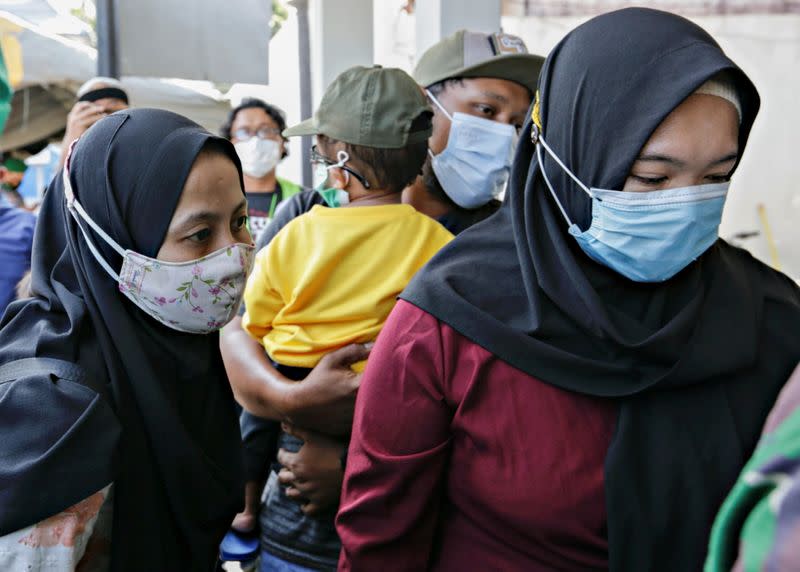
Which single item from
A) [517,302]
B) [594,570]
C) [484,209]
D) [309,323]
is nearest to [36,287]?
[309,323]

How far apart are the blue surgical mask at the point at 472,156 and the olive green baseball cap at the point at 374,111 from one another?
29 cm

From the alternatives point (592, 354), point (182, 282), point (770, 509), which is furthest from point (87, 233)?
point (770, 509)

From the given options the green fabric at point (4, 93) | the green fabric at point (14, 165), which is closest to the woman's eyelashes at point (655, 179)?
the green fabric at point (4, 93)

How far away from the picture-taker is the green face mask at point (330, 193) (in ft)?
7.68

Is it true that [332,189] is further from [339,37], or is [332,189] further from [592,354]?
[339,37]

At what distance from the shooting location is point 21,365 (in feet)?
4.70

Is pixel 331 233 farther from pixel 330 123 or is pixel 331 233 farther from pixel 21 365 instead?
pixel 21 365

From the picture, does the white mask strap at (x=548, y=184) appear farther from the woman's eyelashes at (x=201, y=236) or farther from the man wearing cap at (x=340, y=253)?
the woman's eyelashes at (x=201, y=236)

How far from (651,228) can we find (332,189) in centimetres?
112

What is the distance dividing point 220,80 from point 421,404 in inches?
107

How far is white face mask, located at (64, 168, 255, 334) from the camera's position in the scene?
65.5 inches

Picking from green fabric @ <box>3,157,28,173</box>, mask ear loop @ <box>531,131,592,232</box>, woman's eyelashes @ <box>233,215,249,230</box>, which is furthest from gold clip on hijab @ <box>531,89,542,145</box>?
green fabric @ <box>3,157,28,173</box>

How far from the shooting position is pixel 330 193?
236cm

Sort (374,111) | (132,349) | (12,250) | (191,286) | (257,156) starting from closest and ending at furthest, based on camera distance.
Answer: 1. (132,349)
2. (191,286)
3. (374,111)
4. (12,250)
5. (257,156)
